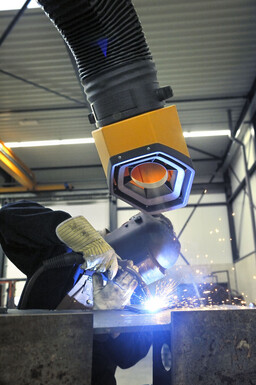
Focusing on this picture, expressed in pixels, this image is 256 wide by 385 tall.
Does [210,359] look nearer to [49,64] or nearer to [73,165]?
[49,64]

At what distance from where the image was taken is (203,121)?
6527mm

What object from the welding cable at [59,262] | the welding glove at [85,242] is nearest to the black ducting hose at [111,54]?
the welding glove at [85,242]

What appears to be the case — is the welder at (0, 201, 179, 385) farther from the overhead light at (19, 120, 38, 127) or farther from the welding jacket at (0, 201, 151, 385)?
the overhead light at (19, 120, 38, 127)

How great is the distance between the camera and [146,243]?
5.77ft

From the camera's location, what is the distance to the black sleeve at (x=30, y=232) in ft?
4.82

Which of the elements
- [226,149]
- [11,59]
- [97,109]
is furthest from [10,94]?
[97,109]

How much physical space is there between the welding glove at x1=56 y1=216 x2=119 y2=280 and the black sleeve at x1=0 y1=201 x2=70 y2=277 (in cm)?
8

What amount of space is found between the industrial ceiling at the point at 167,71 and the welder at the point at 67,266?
349 cm

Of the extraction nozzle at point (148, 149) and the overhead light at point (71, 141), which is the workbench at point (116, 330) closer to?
the extraction nozzle at point (148, 149)

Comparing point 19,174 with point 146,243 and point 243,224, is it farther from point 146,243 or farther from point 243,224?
point 146,243

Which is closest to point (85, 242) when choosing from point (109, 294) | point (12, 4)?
point (109, 294)

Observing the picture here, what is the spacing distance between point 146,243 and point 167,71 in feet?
13.2

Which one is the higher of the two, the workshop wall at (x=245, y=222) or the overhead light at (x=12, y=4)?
the overhead light at (x=12, y=4)

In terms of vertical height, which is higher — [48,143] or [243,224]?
[48,143]
